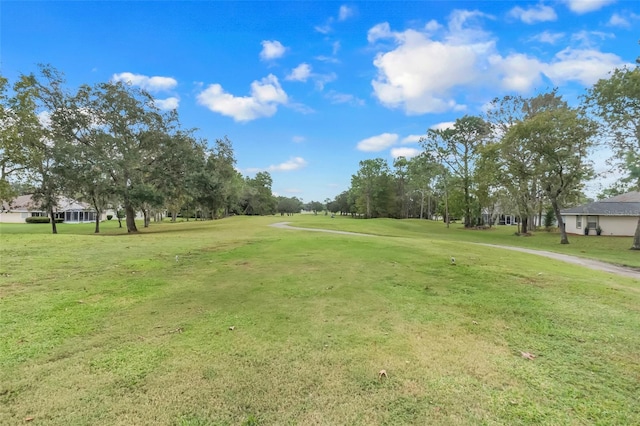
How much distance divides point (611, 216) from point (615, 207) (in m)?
1.58

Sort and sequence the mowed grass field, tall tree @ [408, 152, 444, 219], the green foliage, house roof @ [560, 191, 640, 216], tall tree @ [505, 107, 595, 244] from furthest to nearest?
tall tree @ [408, 152, 444, 219], the green foliage, house roof @ [560, 191, 640, 216], tall tree @ [505, 107, 595, 244], the mowed grass field

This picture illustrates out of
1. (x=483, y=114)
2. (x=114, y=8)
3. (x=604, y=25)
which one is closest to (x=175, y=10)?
(x=114, y=8)

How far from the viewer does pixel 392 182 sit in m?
71.9

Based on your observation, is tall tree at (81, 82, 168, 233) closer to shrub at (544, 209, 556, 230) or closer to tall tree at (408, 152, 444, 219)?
tall tree at (408, 152, 444, 219)

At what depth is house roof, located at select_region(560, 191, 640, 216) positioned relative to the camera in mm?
31156

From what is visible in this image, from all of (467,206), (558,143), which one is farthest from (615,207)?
(558,143)

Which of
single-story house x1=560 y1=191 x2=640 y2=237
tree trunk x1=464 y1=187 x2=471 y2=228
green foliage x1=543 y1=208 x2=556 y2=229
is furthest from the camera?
tree trunk x1=464 y1=187 x2=471 y2=228

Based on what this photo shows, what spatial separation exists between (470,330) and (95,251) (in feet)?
37.8

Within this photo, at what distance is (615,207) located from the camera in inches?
1271

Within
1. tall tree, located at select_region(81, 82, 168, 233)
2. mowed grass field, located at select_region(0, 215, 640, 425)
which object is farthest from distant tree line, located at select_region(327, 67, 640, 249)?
tall tree, located at select_region(81, 82, 168, 233)

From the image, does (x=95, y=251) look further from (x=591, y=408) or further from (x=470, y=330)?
(x=591, y=408)

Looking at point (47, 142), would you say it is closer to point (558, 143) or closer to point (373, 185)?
point (558, 143)

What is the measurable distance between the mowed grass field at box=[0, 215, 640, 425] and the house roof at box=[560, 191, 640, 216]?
32.4m

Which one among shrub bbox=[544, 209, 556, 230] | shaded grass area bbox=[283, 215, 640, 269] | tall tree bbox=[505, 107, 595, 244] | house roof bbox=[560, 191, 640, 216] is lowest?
shaded grass area bbox=[283, 215, 640, 269]
